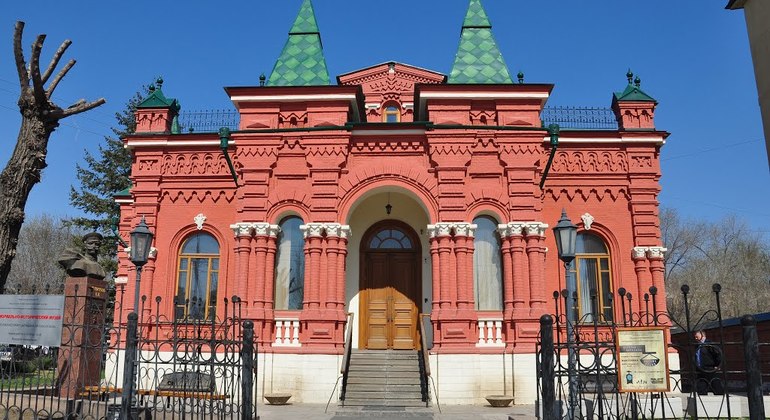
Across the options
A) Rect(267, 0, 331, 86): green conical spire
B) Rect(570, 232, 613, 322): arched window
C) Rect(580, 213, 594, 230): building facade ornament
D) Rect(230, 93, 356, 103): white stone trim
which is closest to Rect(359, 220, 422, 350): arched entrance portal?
Rect(230, 93, 356, 103): white stone trim

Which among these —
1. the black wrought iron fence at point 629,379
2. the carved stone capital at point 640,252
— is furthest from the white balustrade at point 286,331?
the carved stone capital at point 640,252

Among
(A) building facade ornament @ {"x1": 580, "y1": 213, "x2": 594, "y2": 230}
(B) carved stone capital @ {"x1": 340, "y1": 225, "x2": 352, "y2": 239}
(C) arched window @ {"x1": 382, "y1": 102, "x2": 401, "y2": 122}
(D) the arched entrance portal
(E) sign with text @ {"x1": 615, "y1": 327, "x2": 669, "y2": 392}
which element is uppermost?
(C) arched window @ {"x1": 382, "y1": 102, "x2": 401, "y2": 122}

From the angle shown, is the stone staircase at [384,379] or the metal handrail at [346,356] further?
the metal handrail at [346,356]

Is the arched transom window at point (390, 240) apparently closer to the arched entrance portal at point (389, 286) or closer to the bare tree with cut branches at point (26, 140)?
the arched entrance portal at point (389, 286)

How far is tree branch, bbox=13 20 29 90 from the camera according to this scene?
10.0 meters

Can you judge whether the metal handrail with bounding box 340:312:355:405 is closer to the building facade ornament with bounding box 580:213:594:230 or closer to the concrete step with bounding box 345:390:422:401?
the concrete step with bounding box 345:390:422:401

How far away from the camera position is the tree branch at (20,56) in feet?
32.8

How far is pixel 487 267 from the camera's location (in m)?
16.3

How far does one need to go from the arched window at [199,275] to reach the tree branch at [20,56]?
812 centimetres

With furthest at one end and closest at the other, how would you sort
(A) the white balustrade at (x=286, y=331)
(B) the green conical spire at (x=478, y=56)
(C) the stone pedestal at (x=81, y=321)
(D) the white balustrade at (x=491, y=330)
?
(B) the green conical spire at (x=478, y=56) → (A) the white balustrade at (x=286, y=331) → (D) the white balustrade at (x=491, y=330) → (C) the stone pedestal at (x=81, y=321)

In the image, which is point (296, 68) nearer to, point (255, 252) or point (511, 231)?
point (255, 252)

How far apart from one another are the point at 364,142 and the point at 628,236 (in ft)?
25.5

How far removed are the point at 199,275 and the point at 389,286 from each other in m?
5.43

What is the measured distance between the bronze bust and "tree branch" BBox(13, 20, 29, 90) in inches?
142
